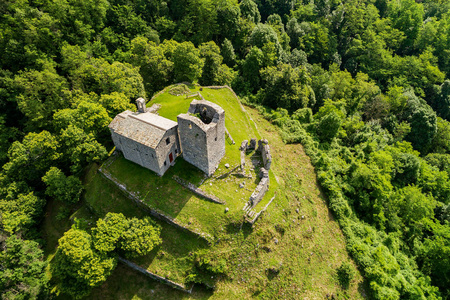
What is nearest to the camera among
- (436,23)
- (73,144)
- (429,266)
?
(73,144)

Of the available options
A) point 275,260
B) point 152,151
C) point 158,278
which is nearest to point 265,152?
point 275,260

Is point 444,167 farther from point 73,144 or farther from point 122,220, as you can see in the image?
point 73,144

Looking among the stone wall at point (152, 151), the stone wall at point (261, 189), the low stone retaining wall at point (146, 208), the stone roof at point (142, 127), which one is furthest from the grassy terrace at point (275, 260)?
the stone roof at point (142, 127)

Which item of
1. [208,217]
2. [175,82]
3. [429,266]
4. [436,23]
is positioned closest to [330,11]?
[436,23]

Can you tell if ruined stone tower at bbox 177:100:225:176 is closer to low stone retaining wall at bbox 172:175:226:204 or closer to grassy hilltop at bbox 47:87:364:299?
grassy hilltop at bbox 47:87:364:299

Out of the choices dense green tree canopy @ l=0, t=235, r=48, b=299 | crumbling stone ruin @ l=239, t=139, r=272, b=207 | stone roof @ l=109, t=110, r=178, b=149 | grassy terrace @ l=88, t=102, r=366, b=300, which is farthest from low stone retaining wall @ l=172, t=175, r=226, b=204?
dense green tree canopy @ l=0, t=235, r=48, b=299

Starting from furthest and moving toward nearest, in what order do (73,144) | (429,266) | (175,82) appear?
1. (175,82)
2. (429,266)
3. (73,144)

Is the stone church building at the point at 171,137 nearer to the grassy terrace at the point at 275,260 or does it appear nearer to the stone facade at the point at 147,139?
the stone facade at the point at 147,139
